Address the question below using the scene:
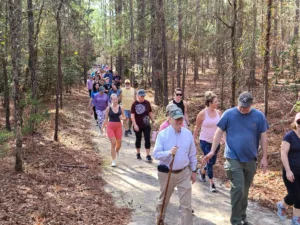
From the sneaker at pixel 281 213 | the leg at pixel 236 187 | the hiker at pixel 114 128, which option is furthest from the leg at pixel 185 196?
the hiker at pixel 114 128

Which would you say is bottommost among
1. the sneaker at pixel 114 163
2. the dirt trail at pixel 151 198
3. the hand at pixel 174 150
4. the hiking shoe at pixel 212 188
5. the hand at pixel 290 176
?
the dirt trail at pixel 151 198

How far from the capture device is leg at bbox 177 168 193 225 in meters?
4.84

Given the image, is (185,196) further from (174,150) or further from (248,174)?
(248,174)

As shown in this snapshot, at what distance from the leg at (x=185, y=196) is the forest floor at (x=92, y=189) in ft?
3.12

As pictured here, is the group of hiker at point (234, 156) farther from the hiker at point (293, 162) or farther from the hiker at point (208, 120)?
the hiker at point (208, 120)

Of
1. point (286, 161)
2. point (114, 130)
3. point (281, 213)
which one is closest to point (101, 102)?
point (114, 130)

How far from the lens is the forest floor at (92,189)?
5738 mm

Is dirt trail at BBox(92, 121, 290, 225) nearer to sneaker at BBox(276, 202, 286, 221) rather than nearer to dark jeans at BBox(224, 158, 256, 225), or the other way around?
sneaker at BBox(276, 202, 286, 221)

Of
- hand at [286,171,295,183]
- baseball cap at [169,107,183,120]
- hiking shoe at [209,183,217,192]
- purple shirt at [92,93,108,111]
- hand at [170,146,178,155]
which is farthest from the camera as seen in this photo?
purple shirt at [92,93,108,111]

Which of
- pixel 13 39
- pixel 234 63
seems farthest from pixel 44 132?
pixel 234 63

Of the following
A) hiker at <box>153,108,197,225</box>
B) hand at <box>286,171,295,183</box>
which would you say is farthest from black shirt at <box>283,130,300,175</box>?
hiker at <box>153,108,197,225</box>

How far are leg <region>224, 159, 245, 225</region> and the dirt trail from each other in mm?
612

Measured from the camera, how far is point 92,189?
7.05m

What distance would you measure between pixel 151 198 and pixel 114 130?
260 centimetres
